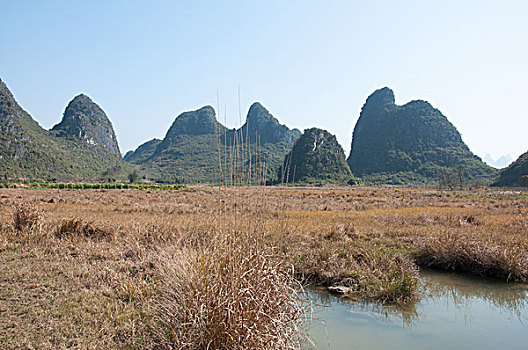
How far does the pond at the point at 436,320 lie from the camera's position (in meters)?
4.75

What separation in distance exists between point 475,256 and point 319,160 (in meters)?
98.9

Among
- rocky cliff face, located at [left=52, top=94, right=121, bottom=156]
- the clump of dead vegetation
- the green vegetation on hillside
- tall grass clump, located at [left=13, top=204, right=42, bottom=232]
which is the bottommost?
the clump of dead vegetation

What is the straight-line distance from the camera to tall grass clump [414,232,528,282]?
7098 mm

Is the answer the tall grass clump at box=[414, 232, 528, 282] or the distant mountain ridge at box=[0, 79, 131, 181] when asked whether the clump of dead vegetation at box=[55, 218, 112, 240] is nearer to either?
the tall grass clump at box=[414, 232, 528, 282]

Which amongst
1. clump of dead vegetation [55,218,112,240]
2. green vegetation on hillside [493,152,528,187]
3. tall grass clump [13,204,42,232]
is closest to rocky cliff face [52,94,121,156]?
green vegetation on hillside [493,152,528,187]

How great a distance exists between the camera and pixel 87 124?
5906 inches

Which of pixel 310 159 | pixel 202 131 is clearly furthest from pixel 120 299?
pixel 202 131

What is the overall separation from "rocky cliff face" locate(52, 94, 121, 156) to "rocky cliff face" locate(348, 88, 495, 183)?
11968 centimetres

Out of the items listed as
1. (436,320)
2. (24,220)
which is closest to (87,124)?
(24,220)

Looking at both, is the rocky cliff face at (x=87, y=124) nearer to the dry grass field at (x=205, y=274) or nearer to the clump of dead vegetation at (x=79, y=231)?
the clump of dead vegetation at (x=79, y=231)

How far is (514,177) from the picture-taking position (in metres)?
74.4

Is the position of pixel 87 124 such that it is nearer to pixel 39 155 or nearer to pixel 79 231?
pixel 39 155

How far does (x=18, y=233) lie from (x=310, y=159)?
99.4 metres

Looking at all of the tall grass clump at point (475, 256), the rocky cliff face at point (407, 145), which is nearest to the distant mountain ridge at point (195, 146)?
the rocky cliff face at point (407, 145)
